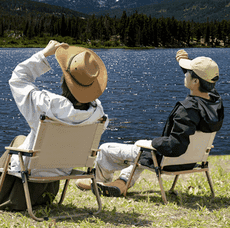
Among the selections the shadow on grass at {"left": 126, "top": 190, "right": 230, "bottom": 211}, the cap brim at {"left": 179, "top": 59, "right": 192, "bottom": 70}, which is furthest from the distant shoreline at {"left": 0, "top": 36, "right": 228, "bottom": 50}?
the cap brim at {"left": 179, "top": 59, "right": 192, "bottom": 70}

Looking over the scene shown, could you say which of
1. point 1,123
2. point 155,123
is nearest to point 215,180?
point 155,123

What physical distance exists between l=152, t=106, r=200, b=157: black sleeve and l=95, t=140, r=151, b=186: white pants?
0.69 metres

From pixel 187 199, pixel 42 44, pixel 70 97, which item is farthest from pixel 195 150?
pixel 42 44

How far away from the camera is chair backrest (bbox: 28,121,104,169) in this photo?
12.3ft

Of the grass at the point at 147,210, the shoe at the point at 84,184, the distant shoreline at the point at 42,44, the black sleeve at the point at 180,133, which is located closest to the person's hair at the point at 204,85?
the black sleeve at the point at 180,133

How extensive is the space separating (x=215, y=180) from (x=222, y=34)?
19648 cm

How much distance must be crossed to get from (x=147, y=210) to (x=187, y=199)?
0.93 metres

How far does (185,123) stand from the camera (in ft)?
14.4

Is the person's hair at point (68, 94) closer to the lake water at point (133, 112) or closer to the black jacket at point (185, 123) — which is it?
the black jacket at point (185, 123)

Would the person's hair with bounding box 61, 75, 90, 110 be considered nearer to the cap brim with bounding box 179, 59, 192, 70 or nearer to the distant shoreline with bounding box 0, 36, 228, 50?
the cap brim with bounding box 179, 59, 192, 70

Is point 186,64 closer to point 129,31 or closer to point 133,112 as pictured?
point 133,112

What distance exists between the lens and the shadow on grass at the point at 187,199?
475cm

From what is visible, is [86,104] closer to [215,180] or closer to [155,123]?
[215,180]

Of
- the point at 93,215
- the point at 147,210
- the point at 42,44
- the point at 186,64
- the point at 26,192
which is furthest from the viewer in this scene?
the point at 42,44
